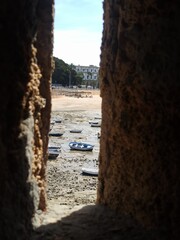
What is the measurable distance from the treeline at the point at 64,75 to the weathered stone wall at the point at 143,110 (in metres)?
74.1

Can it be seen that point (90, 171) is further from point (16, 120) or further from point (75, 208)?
point (16, 120)

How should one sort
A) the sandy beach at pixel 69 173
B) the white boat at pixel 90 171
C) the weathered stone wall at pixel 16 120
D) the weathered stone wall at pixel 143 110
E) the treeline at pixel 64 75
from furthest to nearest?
the treeline at pixel 64 75, the white boat at pixel 90 171, the sandy beach at pixel 69 173, the weathered stone wall at pixel 143 110, the weathered stone wall at pixel 16 120

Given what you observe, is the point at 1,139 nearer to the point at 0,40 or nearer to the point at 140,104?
the point at 0,40

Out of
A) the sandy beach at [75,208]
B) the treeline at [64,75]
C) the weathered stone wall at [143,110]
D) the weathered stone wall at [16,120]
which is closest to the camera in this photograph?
the weathered stone wall at [16,120]

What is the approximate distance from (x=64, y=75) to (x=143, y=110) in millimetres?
82268

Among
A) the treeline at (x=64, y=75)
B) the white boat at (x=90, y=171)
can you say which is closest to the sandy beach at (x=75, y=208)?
the white boat at (x=90, y=171)

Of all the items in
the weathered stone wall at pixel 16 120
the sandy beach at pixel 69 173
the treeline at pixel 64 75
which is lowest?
the sandy beach at pixel 69 173

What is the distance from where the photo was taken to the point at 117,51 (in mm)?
11656

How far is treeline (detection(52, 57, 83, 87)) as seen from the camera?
86.8 meters

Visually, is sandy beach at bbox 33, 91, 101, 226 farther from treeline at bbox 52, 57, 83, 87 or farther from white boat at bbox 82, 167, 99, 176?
treeline at bbox 52, 57, 83, 87

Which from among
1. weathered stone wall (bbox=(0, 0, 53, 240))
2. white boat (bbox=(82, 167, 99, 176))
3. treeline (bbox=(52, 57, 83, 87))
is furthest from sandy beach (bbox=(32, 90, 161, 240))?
treeline (bbox=(52, 57, 83, 87))

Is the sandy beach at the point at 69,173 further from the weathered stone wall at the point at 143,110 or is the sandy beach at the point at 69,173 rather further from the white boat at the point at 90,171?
the weathered stone wall at the point at 143,110

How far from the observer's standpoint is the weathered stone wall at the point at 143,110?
9.28 m

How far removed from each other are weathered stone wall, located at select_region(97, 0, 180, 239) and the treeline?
243 feet
